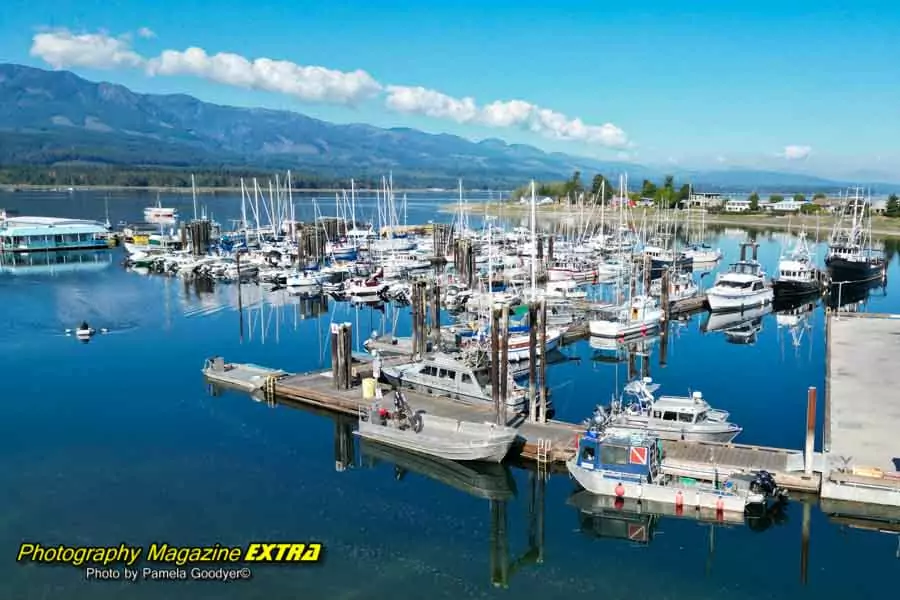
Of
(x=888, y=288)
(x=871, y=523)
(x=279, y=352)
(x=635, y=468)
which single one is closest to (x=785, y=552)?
(x=871, y=523)

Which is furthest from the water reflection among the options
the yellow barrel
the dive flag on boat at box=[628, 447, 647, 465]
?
the dive flag on boat at box=[628, 447, 647, 465]

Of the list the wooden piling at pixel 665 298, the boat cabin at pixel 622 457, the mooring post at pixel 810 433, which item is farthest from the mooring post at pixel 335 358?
the wooden piling at pixel 665 298

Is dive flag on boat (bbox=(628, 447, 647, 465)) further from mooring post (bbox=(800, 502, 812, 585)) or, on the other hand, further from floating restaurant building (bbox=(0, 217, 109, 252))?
floating restaurant building (bbox=(0, 217, 109, 252))

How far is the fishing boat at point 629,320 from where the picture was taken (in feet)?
147

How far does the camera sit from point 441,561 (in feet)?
67.0

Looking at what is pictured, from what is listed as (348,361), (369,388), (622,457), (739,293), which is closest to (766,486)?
(622,457)

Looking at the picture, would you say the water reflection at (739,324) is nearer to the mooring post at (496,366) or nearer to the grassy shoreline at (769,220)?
the mooring post at (496,366)

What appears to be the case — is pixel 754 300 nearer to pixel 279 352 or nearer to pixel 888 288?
pixel 888 288

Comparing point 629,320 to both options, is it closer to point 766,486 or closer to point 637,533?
point 766,486

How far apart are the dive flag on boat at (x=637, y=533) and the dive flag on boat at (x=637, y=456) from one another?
1.78 metres

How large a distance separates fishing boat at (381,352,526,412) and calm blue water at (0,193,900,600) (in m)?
3.38

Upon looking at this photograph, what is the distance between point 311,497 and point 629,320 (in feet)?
86.3

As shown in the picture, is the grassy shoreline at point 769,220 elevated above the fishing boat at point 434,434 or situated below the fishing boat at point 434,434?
above

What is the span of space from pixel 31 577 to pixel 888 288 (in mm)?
69662
